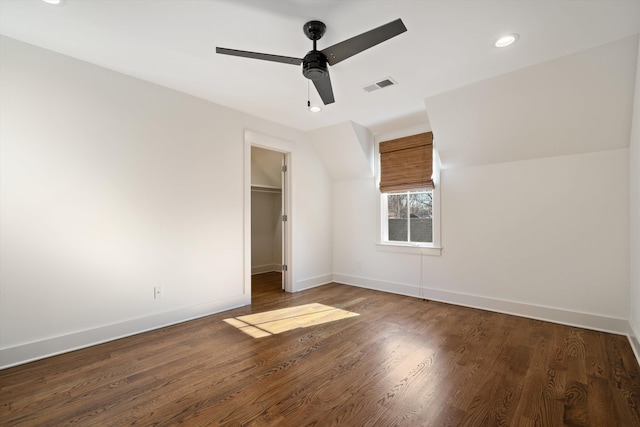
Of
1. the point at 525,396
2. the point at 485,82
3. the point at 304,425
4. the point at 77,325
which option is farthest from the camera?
the point at 485,82

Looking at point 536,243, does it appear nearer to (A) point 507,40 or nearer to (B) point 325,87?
(A) point 507,40

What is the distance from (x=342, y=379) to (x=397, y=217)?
3114mm

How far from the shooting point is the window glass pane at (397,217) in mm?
4723

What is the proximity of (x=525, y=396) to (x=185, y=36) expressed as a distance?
3.69 meters

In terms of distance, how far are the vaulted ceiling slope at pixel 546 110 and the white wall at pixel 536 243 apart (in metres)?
0.20

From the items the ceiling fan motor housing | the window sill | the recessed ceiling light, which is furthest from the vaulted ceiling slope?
the ceiling fan motor housing

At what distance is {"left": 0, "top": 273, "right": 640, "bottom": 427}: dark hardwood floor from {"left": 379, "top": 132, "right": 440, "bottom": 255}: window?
→ 158 cm

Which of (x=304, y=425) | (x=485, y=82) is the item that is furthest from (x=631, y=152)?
(x=304, y=425)

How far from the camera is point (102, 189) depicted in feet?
9.29

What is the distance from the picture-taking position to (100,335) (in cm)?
279

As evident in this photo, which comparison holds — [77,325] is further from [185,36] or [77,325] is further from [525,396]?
[525,396]

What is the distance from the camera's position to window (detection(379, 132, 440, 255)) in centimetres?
432

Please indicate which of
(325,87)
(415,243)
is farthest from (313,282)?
(325,87)

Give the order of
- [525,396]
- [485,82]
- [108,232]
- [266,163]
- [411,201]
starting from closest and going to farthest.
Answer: [525,396]
[108,232]
[485,82]
[411,201]
[266,163]
